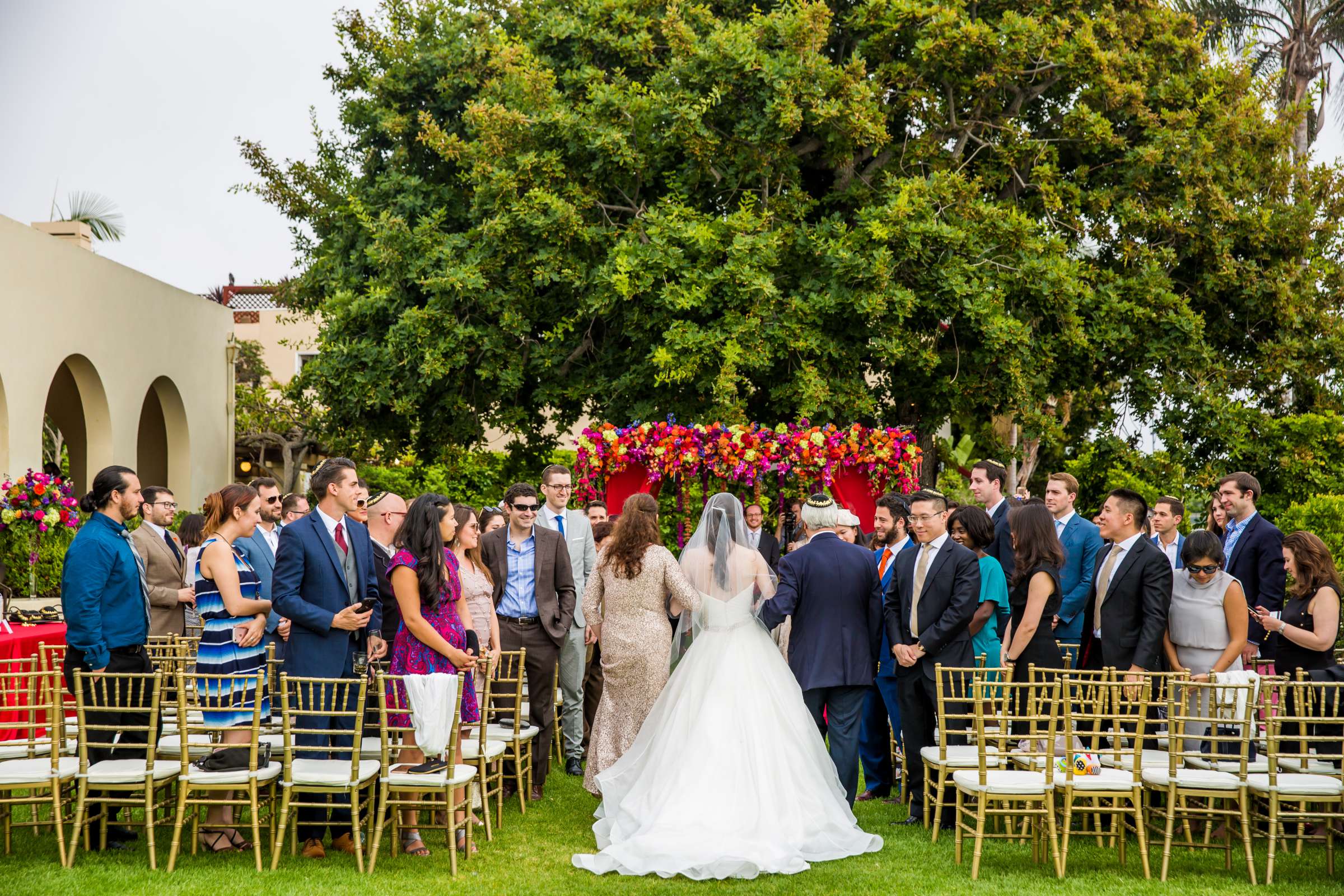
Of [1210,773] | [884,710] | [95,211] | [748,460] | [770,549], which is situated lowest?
[884,710]

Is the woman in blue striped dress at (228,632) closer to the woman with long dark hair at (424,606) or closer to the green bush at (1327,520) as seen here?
the woman with long dark hair at (424,606)

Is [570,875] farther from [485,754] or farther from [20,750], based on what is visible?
[20,750]

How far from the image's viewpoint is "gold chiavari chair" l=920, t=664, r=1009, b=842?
22.1 ft

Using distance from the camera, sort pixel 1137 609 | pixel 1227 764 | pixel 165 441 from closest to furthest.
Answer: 1. pixel 1227 764
2. pixel 1137 609
3. pixel 165 441

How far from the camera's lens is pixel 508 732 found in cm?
772

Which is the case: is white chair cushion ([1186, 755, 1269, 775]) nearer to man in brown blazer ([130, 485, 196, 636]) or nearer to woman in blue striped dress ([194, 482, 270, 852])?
woman in blue striped dress ([194, 482, 270, 852])

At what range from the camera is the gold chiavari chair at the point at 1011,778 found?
20.5 feet

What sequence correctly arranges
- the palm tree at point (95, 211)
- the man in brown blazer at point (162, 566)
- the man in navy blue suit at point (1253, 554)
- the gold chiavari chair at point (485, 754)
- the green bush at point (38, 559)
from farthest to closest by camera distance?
the palm tree at point (95, 211) → the green bush at point (38, 559) → the man in navy blue suit at point (1253, 554) → the man in brown blazer at point (162, 566) → the gold chiavari chair at point (485, 754)

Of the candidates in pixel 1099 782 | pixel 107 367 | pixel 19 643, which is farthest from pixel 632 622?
pixel 107 367

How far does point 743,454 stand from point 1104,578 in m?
4.33

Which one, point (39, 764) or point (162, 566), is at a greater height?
point (162, 566)

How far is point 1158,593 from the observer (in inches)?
288

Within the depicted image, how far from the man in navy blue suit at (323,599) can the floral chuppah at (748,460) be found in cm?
497

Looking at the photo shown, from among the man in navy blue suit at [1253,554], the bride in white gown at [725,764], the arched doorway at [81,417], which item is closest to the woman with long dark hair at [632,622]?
the bride in white gown at [725,764]
